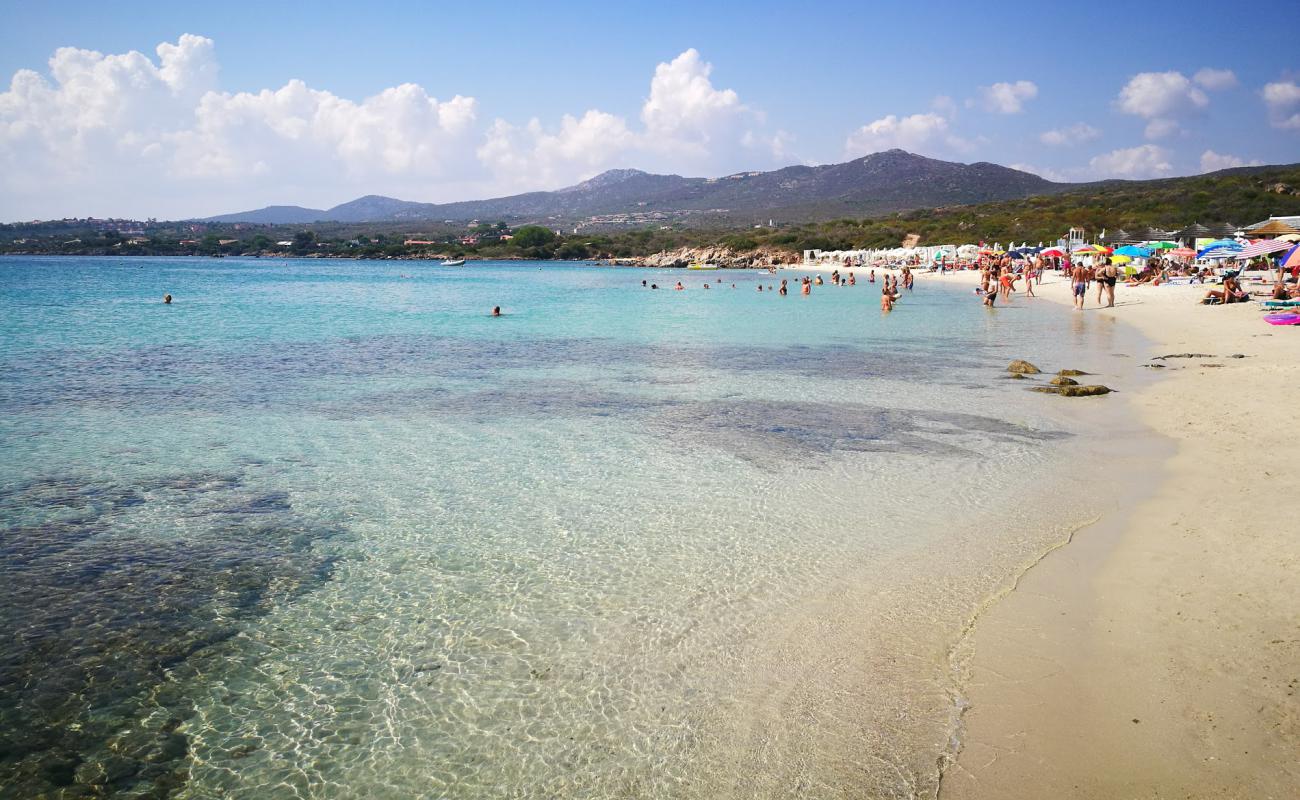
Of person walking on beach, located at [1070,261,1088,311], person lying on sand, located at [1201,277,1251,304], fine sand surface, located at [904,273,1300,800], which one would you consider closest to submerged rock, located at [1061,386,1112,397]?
fine sand surface, located at [904,273,1300,800]

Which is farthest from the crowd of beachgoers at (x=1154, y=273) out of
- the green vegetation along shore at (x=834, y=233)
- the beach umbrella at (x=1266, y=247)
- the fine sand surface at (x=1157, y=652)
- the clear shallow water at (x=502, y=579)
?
the green vegetation along shore at (x=834, y=233)

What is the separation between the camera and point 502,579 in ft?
21.9

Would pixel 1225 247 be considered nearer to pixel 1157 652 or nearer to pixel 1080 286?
pixel 1080 286

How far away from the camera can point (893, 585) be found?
21.0 ft

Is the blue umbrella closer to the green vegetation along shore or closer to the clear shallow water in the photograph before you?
the clear shallow water

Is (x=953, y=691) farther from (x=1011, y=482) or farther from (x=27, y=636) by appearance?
(x=27, y=636)

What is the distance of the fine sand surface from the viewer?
13.1 ft

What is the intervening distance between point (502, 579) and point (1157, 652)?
487 centimetres

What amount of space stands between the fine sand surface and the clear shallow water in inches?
14.3

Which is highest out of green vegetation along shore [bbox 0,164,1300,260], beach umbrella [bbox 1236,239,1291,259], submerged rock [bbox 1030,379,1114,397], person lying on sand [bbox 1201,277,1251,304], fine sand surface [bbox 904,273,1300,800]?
green vegetation along shore [bbox 0,164,1300,260]

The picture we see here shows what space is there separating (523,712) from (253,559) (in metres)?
3.65

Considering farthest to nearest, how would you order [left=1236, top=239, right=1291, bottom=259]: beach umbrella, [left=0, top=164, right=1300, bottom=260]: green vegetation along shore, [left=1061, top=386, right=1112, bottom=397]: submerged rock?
[left=0, top=164, right=1300, bottom=260]: green vegetation along shore < [left=1236, top=239, right=1291, bottom=259]: beach umbrella < [left=1061, top=386, right=1112, bottom=397]: submerged rock

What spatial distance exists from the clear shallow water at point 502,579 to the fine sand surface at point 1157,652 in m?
0.36

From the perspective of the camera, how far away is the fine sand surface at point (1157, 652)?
13.1 feet
